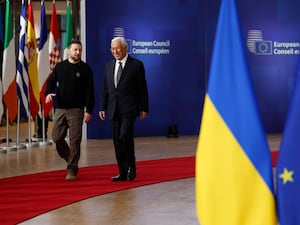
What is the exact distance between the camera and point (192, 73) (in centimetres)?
1389

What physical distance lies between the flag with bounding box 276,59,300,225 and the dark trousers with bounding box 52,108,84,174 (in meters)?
5.05

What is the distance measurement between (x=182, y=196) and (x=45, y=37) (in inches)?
248

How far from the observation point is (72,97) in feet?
24.5

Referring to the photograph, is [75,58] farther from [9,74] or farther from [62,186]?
[9,74]

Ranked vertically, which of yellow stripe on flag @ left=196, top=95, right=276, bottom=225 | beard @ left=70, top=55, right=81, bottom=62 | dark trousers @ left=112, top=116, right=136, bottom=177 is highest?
beard @ left=70, top=55, right=81, bottom=62

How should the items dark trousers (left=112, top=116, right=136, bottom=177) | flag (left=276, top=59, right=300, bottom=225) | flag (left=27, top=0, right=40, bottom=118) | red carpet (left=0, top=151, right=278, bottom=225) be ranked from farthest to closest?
flag (left=27, top=0, right=40, bottom=118) → dark trousers (left=112, top=116, right=136, bottom=177) → red carpet (left=0, top=151, right=278, bottom=225) → flag (left=276, top=59, right=300, bottom=225)

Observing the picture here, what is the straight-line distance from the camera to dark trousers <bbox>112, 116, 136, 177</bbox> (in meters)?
7.21

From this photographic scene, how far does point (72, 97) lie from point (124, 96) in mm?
632

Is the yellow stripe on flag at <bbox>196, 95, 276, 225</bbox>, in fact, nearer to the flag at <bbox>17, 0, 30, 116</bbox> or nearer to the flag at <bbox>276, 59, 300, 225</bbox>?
the flag at <bbox>276, 59, 300, 225</bbox>

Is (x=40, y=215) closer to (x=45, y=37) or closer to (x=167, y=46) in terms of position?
(x=45, y=37)

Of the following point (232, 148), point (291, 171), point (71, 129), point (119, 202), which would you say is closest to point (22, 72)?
point (71, 129)

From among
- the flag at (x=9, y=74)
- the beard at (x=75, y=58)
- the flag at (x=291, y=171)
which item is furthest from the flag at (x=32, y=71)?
the flag at (x=291, y=171)

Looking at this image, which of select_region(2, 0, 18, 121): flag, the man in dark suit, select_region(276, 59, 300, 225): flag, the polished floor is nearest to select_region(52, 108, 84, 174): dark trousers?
the man in dark suit

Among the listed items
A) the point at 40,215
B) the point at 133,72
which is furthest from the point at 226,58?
the point at 133,72
